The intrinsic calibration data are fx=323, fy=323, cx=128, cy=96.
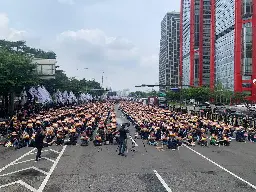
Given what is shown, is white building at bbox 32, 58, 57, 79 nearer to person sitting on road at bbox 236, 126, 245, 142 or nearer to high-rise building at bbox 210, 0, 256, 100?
person sitting on road at bbox 236, 126, 245, 142

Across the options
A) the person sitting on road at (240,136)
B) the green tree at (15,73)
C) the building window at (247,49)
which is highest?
the building window at (247,49)

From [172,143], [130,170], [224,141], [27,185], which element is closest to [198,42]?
[224,141]

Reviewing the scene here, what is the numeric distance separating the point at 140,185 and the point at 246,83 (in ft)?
286

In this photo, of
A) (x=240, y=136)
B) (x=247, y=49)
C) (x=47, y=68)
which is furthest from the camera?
(x=247, y=49)

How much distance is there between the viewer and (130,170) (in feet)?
44.7

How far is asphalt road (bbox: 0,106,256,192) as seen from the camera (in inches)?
436

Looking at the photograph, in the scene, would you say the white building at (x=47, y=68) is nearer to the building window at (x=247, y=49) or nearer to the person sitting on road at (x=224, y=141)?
the person sitting on road at (x=224, y=141)

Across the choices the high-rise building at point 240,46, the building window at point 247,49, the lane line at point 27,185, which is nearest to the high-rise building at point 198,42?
the high-rise building at point 240,46

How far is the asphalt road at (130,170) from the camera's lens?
11.1 metres

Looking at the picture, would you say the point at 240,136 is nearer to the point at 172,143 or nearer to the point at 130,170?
the point at 172,143

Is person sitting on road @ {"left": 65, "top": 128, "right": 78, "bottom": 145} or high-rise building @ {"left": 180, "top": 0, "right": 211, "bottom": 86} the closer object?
person sitting on road @ {"left": 65, "top": 128, "right": 78, "bottom": 145}

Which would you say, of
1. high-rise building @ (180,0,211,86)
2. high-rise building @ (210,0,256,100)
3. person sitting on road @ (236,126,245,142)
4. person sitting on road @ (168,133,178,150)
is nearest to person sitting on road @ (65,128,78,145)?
person sitting on road @ (168,133,178,150)

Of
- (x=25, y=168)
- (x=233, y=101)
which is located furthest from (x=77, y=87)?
(x=25, y=168)

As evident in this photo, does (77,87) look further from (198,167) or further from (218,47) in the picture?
(198,167)
